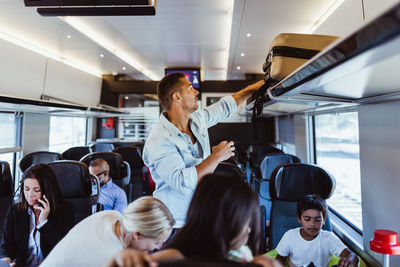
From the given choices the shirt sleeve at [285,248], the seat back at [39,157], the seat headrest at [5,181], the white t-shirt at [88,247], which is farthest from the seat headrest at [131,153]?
the white t-shirt at [88,247]

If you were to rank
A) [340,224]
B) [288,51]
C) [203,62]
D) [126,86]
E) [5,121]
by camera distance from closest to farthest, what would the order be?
1. [288,51]
2. [340,224]
3. [5,121]
4. [203,62]
5. [126,86]

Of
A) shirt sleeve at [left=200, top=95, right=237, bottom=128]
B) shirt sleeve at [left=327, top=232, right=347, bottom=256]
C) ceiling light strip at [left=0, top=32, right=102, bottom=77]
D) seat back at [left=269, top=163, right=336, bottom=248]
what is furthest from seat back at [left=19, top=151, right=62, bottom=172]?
shirt sleeve at [left=327, top=232, right=347, bottom=256]

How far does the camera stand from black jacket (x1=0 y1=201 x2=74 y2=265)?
212cm

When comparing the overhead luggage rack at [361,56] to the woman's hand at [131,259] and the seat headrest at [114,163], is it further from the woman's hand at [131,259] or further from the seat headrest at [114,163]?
the seat headrest at [114,163]

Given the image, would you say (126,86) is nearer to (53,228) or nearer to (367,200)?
(53,228)

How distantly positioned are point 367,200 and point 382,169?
0.38 metres

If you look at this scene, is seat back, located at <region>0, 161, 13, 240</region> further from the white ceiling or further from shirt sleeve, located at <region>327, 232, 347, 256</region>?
shirt sleeve, located at <region>327, 232, 347, 256</region>

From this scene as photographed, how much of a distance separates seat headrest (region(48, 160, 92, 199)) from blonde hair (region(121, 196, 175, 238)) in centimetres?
171

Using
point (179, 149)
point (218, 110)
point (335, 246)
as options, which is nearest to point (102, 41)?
point (218, 110)

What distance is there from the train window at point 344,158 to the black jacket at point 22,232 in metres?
3.22

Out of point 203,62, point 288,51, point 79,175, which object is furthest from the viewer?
point 203,62

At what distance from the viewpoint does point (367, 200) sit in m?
2.35

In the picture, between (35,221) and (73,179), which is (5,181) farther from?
(35,221)

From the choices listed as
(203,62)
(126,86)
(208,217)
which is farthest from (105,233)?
(126,86)
